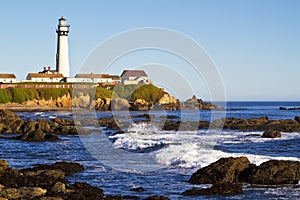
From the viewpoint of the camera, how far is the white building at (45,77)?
89375 millimetres

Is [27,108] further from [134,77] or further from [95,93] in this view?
[134,77]

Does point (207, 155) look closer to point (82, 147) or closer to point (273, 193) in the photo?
point (273, 193)

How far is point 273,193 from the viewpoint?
1356cm

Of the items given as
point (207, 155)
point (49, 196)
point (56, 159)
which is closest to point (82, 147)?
point (56, 159)

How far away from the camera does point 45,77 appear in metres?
91.4

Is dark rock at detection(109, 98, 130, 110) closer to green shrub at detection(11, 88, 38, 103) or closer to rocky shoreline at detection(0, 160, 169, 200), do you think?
green shrub at detection(11, 88, 38, 103)

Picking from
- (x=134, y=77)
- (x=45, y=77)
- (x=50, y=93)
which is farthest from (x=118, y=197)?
(x=134, y=77)

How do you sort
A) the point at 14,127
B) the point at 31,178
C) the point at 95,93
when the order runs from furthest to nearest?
the point at 95,93
the point at 14,127
the point at 31,178

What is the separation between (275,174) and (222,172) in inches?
67.1

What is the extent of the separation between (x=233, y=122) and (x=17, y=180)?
36.8m

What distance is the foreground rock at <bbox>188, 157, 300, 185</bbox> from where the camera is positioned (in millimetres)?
14742

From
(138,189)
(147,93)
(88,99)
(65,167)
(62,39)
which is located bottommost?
(138,189)

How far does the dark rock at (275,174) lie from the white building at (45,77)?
77.1 meters

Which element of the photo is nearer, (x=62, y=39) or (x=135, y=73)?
(x=62, y=39)
